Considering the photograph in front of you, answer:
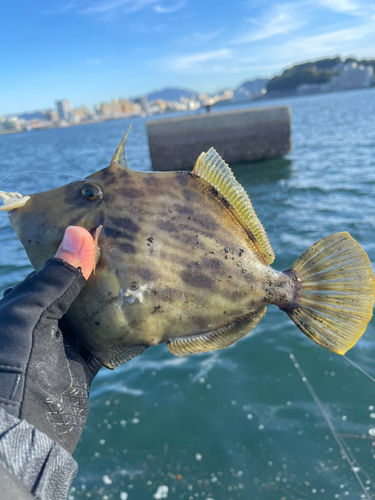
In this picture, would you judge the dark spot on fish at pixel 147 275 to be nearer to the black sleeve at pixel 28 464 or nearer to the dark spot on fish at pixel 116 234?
the dark spot on fish at pixel 116 234

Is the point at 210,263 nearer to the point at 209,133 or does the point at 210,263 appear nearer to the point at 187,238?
the point at 187,238

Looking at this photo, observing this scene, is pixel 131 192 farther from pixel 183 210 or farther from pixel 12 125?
pixel 12 125

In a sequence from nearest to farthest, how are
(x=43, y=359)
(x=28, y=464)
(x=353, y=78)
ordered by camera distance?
(x=28, y=464) < (x=43, y=359) < (x=353, y=78)

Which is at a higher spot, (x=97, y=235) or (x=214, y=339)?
(x=97, y=235)

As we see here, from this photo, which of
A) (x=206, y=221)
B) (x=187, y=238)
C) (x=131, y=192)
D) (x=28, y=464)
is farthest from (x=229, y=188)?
(x=28, y=464)

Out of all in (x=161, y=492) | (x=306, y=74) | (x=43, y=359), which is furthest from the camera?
(x=306, y=74)

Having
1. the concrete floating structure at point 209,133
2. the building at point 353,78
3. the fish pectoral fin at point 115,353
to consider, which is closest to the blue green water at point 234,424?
the fish pectoral fin at point 115,353

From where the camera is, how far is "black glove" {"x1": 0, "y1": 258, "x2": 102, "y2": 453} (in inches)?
62.4

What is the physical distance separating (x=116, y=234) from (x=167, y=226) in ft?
0.91

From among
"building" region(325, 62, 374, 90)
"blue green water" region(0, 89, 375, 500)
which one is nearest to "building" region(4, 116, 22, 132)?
"building" region(325, 62, 374, 90)

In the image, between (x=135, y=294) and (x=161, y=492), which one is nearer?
(x=135, y=294)

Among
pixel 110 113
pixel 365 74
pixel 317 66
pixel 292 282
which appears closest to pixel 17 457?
pixel 292 282

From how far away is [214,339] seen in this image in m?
2.11

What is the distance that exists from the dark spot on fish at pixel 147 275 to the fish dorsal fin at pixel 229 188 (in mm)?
642
